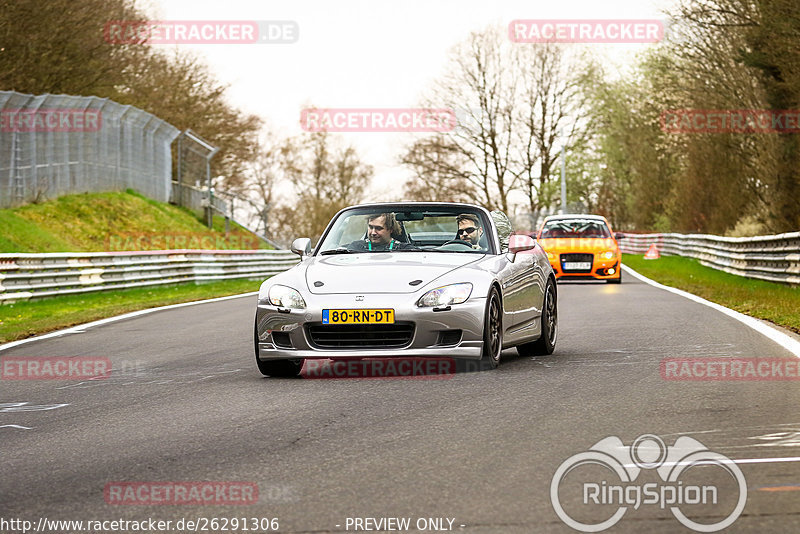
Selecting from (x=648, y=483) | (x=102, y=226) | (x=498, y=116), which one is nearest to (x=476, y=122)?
(x=498, y=116)

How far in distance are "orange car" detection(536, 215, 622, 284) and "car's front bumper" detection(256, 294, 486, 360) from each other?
16.8m

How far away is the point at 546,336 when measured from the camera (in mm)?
11195

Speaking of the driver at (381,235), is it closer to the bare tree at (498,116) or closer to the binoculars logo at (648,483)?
the binoculars logo at (648,483)

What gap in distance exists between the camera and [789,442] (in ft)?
20.7

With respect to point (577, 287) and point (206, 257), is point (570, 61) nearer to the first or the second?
point (206, 257)

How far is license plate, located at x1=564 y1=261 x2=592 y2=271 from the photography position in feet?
86.3

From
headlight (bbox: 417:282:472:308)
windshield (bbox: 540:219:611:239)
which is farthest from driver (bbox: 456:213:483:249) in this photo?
windshield (bbox: 540:219:611:239)

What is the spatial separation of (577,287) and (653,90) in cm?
2992

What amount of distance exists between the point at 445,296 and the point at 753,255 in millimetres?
18254

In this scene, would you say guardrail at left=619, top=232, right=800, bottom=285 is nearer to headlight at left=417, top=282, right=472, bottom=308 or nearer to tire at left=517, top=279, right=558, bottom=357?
tire at left=517, top=279, right=558, bottom=357

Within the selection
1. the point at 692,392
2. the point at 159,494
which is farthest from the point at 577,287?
the point at 159,494

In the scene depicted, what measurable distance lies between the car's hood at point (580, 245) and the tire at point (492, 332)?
1649 cm

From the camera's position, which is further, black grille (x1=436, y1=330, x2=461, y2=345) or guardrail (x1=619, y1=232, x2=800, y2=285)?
guardrail (x1=619, y1=232, x2=800, y2=285)

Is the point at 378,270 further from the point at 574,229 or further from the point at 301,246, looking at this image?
the point at 574,229
